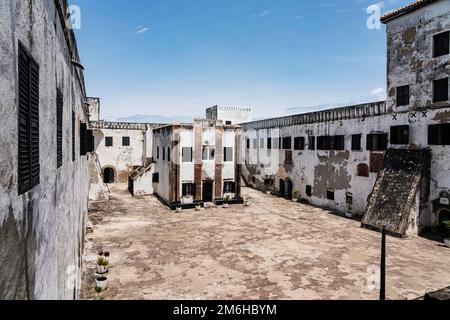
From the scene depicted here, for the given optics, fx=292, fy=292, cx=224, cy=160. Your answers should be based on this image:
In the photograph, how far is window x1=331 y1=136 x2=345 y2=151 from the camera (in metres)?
22.8

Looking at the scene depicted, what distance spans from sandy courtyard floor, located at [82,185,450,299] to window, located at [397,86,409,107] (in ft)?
27.2

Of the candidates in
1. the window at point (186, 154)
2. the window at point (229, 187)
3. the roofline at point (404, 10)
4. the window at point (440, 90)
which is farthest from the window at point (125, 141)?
the window at point (440, 90)

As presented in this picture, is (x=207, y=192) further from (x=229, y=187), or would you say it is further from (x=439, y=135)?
(x=439, y=135)

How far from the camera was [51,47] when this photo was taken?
4.11 metres

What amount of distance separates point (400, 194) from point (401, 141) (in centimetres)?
348

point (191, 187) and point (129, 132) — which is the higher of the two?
point (129, 132)

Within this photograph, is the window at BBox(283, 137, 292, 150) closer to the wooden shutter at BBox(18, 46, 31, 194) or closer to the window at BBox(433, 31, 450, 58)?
the window at BBox(433, 31, 450, 58)

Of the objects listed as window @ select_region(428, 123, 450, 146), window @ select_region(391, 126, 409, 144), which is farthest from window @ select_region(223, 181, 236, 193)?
window @ select_region(428, 123, 450, 146)

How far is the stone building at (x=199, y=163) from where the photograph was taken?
24.0m

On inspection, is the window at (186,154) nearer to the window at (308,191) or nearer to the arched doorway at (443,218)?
the window at (308,191)

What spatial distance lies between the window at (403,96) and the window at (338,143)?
4.89 m
